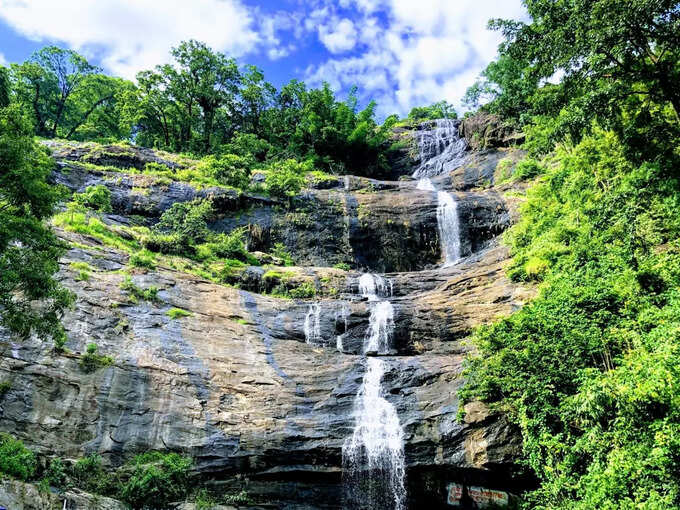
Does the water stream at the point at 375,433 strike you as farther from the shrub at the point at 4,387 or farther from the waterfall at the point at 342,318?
the shrub at the point at 4,387

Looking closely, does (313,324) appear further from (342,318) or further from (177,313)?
(177,313)

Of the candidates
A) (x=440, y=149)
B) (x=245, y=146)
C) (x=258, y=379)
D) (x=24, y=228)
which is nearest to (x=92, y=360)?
(x=24, y=228)

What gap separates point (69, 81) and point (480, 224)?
3723 cm

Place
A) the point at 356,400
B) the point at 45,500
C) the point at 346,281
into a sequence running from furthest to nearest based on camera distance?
1. the point at 346,281
2. the point at 356,400
3. the point at 45,500

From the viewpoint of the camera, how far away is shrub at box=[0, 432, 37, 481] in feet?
31.3

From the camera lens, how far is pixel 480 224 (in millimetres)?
25828

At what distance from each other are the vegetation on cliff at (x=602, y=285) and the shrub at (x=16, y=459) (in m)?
10.8

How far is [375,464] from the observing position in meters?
12.8

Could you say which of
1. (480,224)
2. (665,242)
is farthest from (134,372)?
(480,224)

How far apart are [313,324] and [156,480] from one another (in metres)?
8.03

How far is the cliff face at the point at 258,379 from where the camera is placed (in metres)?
12.2

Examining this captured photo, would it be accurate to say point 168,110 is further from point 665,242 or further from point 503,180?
point 665,242

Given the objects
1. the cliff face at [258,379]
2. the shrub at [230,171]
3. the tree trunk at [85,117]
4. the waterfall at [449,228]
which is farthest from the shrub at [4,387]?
the tree trunk at [85,117]

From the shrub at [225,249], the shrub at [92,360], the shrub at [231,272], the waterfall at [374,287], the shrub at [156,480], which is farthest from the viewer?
the shrub at [225,249]
